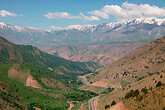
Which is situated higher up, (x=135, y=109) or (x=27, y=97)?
(x=135, y=109)

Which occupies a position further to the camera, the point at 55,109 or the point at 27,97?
the point at 27,97

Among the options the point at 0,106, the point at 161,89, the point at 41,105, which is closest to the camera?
the point at 161,89

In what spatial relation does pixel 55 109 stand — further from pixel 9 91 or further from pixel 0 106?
pixel 0 106

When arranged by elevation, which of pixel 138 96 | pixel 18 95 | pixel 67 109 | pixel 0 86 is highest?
pixel 138 96

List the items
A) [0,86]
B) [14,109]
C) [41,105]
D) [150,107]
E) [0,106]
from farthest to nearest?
1. [41,105]
2. [0,86]
3. [14,109]
4. [0,106]
5. [150,107]

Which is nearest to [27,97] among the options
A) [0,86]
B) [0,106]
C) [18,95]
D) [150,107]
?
[18,95]

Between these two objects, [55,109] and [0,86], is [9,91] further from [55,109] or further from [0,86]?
[55,109]

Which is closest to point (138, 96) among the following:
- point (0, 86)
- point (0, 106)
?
point (0, 106)

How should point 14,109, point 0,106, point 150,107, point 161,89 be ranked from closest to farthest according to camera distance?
1. point 150,107
2. point 161,89
3. point 0,106
4. point 14,109

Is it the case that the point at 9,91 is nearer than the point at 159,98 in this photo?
No
